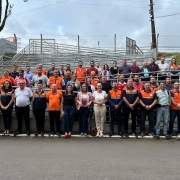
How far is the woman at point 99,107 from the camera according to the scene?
9.41m

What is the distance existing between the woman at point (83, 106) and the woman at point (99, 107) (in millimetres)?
247

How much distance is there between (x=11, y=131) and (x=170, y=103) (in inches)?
222

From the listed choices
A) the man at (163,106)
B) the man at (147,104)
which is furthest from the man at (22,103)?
the man at (163,106)

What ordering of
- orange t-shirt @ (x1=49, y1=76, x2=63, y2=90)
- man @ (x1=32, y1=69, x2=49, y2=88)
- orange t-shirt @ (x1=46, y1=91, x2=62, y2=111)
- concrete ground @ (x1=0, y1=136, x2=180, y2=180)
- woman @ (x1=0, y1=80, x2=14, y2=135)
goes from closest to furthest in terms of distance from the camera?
concrete ground @ (x1=0, y1=136, x2=180, y2=180), orange t-shirt @ (x1=46, y1=91, x2=62, y2=111), woman @ (x1=0, y1=80, x2=14, y2=135), orange t-shirt @ (x1=49, y1=76, x2=63, y2=90), man @ (x1=32, y1=69, x2=49, y2=88)

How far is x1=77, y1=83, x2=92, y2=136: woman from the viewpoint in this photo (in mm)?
9445

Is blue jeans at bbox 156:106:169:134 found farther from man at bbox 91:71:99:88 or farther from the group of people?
man at bbox 91:71:99:88

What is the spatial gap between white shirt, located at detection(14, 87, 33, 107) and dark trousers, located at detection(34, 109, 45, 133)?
1.49ft

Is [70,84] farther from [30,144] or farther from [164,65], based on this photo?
[164,65]

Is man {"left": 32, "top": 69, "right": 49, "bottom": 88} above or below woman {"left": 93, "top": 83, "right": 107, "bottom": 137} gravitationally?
above

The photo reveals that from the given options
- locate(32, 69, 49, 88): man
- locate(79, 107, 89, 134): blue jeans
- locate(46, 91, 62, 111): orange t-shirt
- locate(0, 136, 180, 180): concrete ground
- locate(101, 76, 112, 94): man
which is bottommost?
locate(0, 136, 180, 180): concrete ground

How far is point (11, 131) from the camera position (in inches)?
395

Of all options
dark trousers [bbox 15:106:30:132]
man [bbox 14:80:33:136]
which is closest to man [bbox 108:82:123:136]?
man [bbox 14:80:33:136]

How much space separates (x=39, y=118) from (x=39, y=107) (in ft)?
1.31

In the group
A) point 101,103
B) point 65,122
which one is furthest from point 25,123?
point 101,103
